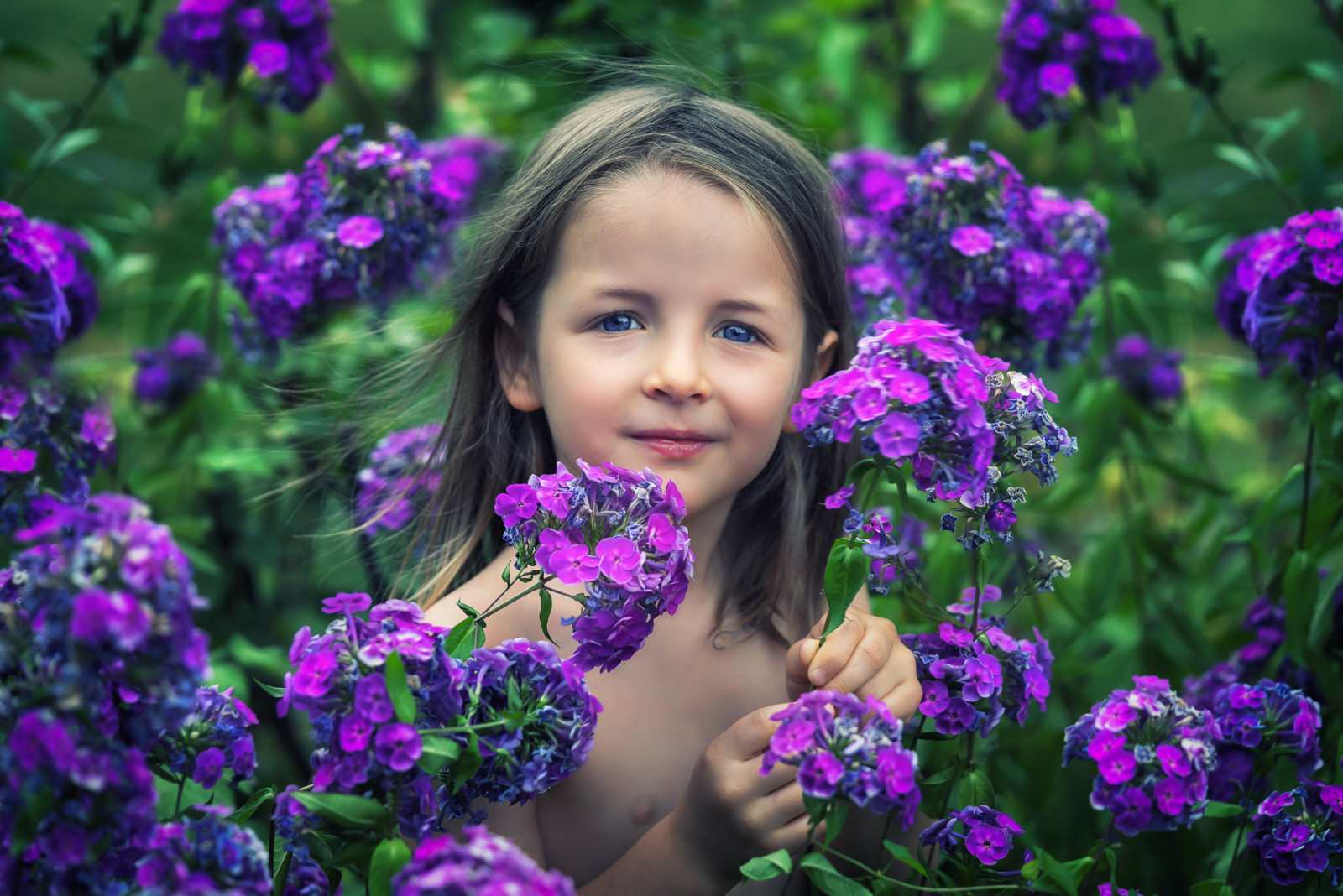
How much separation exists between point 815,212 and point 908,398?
0.89 metres

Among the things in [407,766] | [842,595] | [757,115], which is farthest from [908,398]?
[757,115]

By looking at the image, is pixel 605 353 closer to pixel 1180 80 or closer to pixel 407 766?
pixel 407 766

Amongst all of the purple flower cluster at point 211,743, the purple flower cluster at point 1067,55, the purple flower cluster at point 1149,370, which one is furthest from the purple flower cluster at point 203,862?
the purple flower cluster at point 1149,370

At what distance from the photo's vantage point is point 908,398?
1071 mm

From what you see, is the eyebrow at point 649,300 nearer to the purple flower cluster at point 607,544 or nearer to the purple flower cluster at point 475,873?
the purple flower cluster at point 607,544

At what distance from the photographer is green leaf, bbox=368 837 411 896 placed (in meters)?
1.01

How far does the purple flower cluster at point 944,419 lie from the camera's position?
3.57 feet

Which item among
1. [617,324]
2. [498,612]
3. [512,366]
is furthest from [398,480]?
[617,324]

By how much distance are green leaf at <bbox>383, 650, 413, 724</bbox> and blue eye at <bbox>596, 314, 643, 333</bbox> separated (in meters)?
0.72

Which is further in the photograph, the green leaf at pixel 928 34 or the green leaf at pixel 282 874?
the green leaf at pixel 928 34

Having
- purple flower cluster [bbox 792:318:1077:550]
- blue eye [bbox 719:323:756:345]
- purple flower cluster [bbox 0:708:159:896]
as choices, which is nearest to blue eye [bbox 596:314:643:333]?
blue eye [bbox 719:323:756:345]

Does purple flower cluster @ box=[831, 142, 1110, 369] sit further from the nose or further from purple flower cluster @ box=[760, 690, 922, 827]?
purple flower cluster @ box=[760, 690, 922, 827]

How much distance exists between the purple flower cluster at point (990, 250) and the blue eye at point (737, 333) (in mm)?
409

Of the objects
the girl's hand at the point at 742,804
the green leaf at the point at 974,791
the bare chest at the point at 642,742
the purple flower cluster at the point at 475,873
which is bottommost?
the bare chest at the point at 642,742
